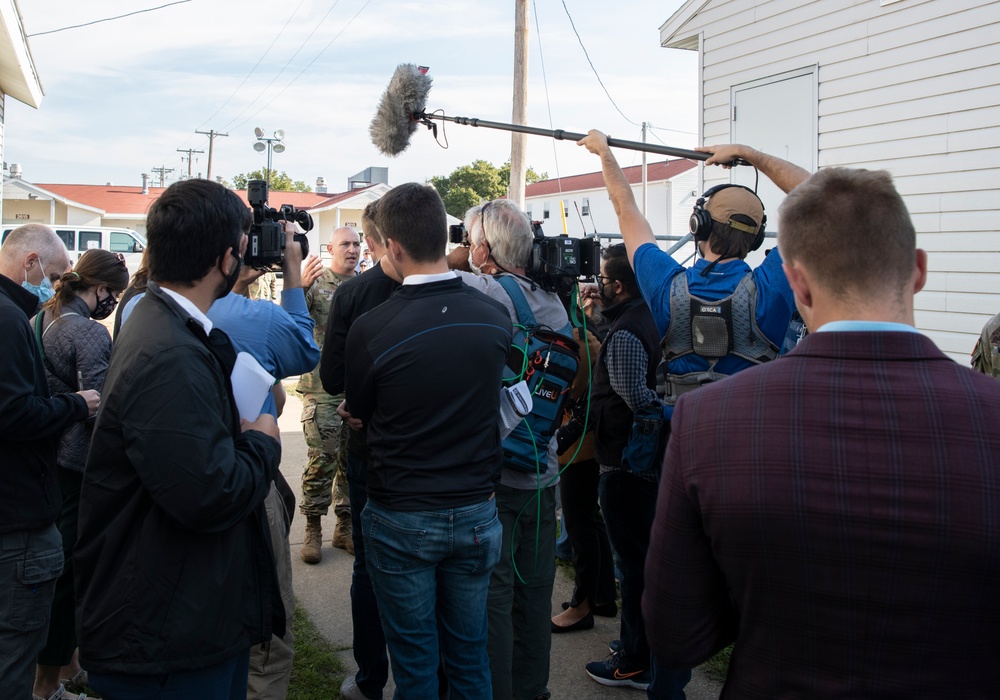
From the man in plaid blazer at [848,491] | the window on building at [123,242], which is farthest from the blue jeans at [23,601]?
the window on building at [123,242]

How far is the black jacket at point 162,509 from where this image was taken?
1.84m

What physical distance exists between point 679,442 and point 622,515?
2.49 m

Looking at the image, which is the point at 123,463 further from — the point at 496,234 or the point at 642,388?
the point at 642,388

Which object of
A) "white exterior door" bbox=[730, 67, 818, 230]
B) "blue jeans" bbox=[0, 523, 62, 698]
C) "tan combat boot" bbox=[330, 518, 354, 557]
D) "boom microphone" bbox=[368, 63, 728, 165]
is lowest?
"tan combat boot" bbox=[330, 518, 354, 557]

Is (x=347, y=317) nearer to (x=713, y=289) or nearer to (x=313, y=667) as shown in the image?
(x=713, y=289)

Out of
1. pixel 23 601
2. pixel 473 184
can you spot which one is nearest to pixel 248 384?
pixel 23 601

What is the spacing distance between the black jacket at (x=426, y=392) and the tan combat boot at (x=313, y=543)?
280 cm

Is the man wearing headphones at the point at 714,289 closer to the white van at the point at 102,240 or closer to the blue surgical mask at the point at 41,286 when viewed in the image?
the blue surgical mask at the point at 41,286

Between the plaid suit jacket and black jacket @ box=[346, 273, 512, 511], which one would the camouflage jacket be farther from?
the plaid suit jacket

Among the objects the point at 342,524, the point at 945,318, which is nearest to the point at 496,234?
the point at 342,524

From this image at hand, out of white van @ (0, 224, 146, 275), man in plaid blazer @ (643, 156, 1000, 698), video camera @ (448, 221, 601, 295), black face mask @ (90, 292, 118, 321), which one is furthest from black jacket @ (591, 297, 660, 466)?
white van @ (0, 224, 146, 275)

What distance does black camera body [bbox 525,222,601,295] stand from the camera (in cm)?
354

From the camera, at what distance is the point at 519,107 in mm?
11211

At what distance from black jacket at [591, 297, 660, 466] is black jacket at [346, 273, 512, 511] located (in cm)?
116
